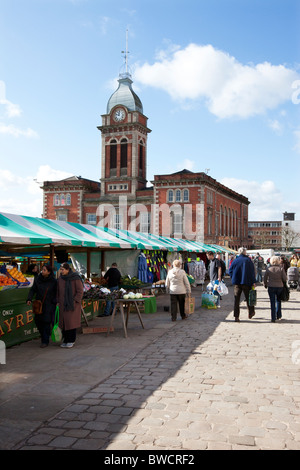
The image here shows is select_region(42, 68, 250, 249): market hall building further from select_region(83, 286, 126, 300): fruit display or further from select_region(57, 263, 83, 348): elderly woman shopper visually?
select_region(57, 263, 83, 348): elderly woman shopper

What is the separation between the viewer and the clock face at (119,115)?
2094 inches

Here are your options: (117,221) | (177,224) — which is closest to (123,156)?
(117,221)

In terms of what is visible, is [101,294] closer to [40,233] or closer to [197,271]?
[40,233]

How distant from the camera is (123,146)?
53531mm

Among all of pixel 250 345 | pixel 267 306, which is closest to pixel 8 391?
pixel 250 345

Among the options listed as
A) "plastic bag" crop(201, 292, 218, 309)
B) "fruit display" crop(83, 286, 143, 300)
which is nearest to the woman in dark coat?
"fruit display" crop(83, 286, 143, 300)

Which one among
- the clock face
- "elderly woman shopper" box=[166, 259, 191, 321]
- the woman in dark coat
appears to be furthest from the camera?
the clock face

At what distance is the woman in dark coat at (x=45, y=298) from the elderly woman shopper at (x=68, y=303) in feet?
0.72

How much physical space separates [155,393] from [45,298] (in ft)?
12.1

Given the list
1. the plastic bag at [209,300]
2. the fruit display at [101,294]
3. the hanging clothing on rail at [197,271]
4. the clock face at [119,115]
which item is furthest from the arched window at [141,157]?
the fruit display at [101,294]

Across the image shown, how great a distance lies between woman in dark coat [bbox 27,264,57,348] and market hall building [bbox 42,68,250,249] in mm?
39666

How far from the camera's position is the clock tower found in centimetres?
5256

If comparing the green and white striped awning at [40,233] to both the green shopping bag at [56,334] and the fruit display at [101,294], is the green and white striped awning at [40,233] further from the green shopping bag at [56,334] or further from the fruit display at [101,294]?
the green shopping bag at [56,334]
